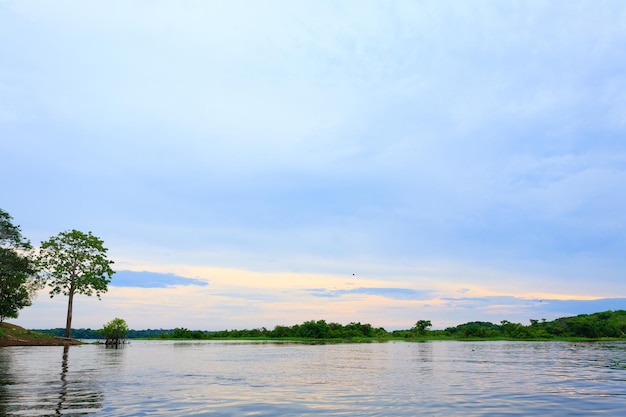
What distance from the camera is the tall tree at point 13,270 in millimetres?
64250

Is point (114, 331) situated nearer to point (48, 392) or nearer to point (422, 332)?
point (48, 392)

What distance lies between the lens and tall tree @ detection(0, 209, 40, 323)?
64.2m

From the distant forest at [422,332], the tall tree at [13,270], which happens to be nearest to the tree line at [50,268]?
the tall tree at [13,270]

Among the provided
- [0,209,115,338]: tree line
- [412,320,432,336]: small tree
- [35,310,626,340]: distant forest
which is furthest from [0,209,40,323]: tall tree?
[412,320,432,336]: small tree

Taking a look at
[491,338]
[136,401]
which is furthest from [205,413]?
[491,338]

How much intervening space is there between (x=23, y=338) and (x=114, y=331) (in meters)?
15.2

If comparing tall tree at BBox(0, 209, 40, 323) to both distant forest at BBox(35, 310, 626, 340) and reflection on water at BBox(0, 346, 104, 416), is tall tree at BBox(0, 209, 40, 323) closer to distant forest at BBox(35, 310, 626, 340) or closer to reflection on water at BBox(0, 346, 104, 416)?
reflection on water at BBox(0, 346, 104, 416)

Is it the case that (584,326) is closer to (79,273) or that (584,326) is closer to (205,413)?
(79,273)

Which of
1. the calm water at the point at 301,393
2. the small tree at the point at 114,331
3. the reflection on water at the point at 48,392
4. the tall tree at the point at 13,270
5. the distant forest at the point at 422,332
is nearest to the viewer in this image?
the reflection on water at the point at 48,392

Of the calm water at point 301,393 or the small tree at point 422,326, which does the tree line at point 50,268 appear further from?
the small tree at point 422,326

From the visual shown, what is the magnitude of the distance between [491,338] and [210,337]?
105m

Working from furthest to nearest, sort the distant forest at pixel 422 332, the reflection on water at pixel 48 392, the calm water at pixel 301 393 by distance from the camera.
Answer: the distant forest at pixel 422 332 → the calm water at pixel 301 393 → the reflection on water at pixel 48 392

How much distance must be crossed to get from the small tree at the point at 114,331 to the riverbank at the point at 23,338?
4930mm

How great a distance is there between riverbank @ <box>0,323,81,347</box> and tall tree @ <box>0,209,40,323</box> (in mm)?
3491
